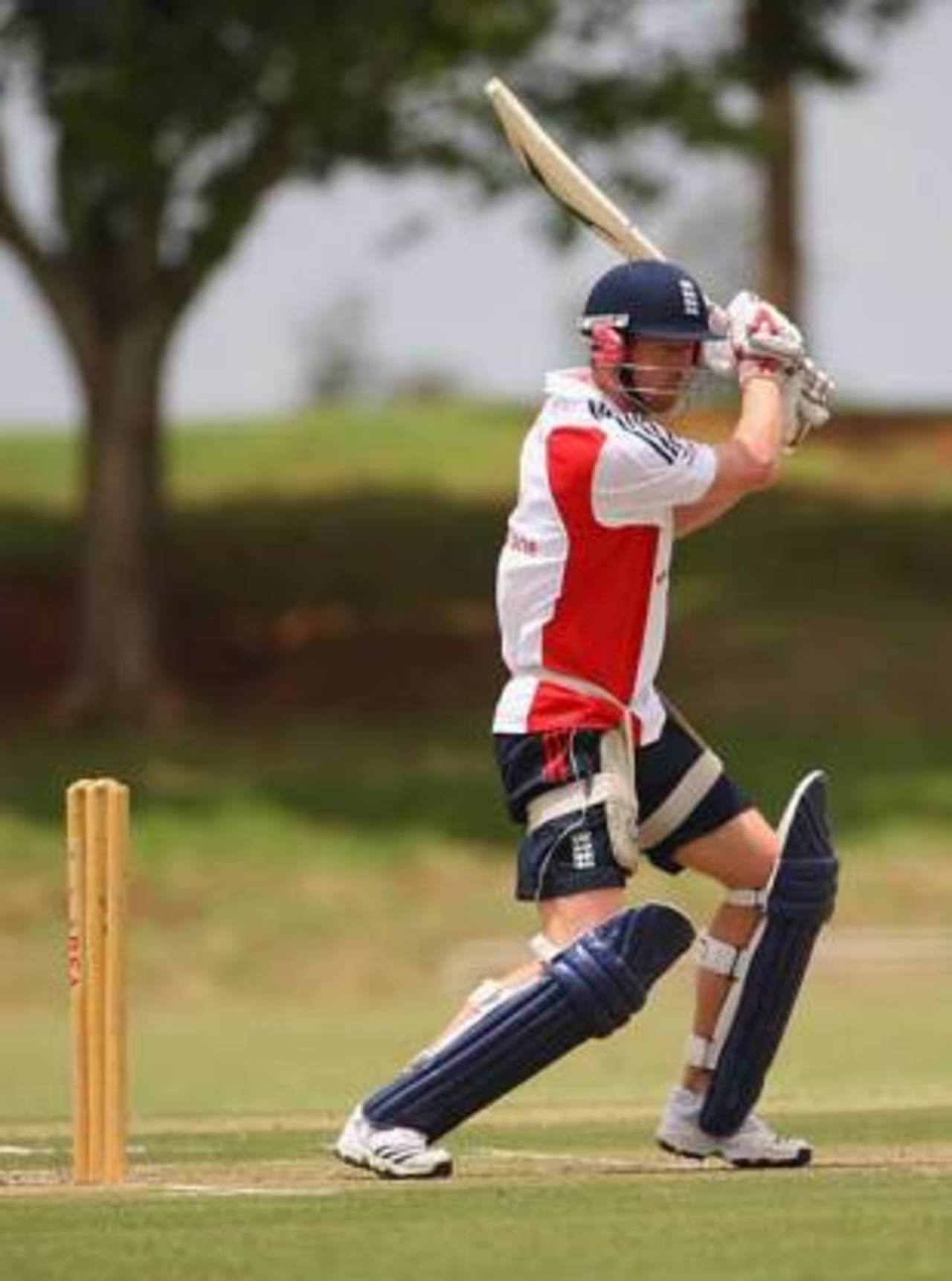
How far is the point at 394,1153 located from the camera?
997 cm

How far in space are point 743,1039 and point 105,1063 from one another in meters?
1.53

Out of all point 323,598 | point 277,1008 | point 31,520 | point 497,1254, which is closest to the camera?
point 497,1254

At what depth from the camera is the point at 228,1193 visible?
955 cm

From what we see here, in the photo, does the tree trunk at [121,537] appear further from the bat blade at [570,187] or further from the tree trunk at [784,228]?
the bat blade at [570,187]

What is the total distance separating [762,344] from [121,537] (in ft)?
68.0

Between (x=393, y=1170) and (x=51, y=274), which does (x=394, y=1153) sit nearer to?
(x=393, y=1170)

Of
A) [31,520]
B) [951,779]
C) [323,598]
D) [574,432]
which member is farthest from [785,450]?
[31,520]

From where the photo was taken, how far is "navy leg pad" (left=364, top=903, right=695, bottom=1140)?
9.83m

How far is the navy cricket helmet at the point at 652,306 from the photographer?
10.3 m

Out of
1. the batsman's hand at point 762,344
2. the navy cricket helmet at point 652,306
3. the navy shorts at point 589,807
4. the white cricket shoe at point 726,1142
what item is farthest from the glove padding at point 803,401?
the white cricket shoe at point 726,1142

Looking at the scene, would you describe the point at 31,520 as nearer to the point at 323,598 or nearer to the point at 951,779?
the point at 323,598

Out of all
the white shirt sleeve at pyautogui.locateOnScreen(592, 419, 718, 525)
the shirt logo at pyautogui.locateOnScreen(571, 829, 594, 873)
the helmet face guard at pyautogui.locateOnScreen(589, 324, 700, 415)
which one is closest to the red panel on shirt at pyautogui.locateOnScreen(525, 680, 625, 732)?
the shirt logo at pyautogui.locateOnScreen(571, 829, 594, 873)

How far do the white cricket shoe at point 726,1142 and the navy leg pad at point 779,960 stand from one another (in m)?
0.03

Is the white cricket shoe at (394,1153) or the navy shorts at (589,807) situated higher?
the navy shorts at (589,807)
